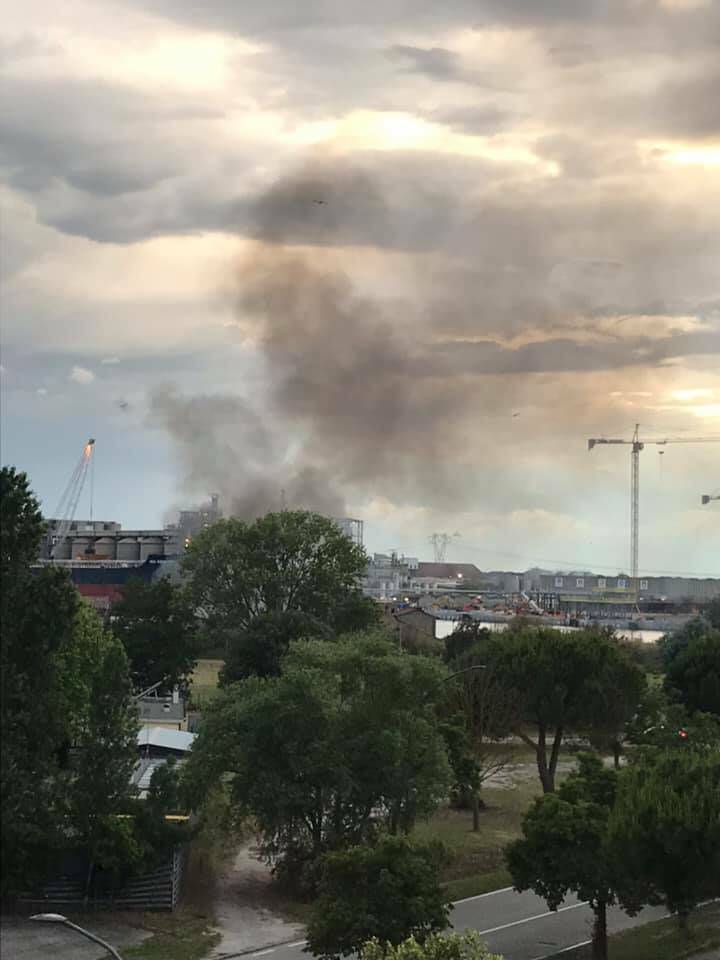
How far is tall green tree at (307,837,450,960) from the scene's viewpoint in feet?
102

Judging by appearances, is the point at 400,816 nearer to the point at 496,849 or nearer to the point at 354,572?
the point at 496,849

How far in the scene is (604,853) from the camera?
3397 cm

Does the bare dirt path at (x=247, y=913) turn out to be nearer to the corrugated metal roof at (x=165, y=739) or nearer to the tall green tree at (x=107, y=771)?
the tall green tree at (x=107, y=771)

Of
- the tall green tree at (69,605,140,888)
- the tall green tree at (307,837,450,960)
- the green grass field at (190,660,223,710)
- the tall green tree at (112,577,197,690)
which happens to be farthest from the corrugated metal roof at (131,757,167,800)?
the tall green tree at (112,577,197,690)

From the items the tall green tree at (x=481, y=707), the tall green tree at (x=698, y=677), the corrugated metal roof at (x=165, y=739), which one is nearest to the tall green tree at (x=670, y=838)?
the tall green tree at (x=481, y=707)

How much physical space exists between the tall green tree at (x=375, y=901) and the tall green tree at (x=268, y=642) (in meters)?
41.3

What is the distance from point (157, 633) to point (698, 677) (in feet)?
110

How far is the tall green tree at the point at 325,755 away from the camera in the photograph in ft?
135

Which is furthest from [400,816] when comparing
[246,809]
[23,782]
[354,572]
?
[354,572]

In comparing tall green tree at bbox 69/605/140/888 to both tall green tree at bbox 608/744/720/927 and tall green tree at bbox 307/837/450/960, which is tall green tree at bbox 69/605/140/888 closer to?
tall green tree at bbox 307/837/450/960

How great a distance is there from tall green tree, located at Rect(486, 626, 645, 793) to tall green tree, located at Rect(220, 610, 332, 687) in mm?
17441

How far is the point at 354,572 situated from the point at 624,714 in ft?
80.7

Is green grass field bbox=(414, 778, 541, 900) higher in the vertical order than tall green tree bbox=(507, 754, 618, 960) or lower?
lower

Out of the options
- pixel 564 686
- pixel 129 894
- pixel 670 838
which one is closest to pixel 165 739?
pixel 129 894
